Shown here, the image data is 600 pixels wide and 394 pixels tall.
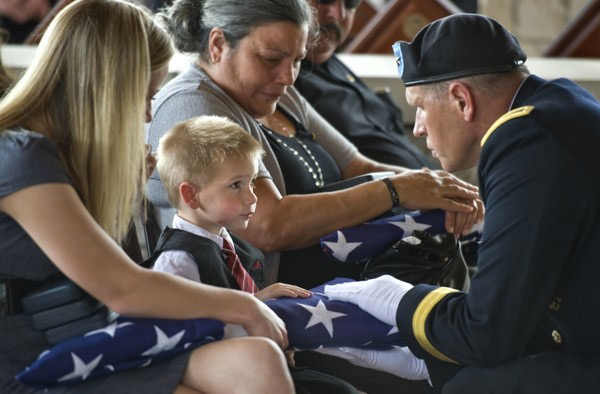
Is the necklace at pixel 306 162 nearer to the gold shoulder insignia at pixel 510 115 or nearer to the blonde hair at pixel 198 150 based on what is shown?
the blonde hair at pixel 198 150

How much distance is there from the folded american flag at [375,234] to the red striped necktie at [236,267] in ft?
0.89

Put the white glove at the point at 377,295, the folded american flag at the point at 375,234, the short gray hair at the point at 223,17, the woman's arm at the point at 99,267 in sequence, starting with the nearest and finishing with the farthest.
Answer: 1. the woman's arm at the point at 99,267
2. the white glove at the point at 377,295
3. the folded american flag at the point at 375,234
4. the short gray hair at the point at 223,17

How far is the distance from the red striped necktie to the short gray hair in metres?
0.63

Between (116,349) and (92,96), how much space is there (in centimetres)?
41

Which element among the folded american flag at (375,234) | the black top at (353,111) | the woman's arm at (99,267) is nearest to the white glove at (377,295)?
the folded american flag at (375,234)

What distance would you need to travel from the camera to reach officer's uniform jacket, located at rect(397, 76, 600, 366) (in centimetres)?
162

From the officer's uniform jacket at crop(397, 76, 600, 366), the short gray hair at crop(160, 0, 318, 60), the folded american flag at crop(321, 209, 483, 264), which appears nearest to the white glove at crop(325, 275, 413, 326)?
the officer's uniform jacket at crop(397, 76, 600, 366)

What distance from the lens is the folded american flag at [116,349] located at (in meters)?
1.51

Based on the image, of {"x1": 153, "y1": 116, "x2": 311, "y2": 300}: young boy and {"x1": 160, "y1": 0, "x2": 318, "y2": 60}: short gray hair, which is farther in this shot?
{"x1": 160, "y1": 0, "x2": 318, "y2": 60}: short gray hair

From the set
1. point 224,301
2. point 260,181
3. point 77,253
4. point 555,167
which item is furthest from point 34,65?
point 555,167

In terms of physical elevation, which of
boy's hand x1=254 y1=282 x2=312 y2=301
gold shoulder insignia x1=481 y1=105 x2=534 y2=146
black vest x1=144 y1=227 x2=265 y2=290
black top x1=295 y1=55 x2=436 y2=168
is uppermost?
gold shoulder insignia x1=481 y1=105 x2=534 y2=146

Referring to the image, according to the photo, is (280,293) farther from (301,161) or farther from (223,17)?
(223,17)

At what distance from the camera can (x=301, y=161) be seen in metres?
2.47

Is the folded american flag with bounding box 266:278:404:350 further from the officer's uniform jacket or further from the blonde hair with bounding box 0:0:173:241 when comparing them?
the blonde hair with bounding box 0:0:173:241
